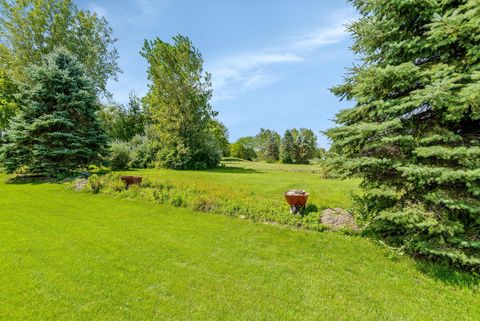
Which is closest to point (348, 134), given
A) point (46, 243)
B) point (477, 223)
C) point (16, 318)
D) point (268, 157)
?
point (477, 223)

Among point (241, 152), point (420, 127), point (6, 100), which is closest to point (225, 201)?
point (420, 127)

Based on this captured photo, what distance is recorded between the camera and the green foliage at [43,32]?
18375mm

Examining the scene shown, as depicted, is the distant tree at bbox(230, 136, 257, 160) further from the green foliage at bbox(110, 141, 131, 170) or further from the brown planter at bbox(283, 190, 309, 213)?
the brown planter at bbox(283, 190, 309, 213)

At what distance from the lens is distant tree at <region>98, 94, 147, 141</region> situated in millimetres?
27800

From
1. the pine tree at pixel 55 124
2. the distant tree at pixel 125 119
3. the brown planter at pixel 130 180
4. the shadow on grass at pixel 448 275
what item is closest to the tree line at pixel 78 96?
the pine tree at pixel 55 124

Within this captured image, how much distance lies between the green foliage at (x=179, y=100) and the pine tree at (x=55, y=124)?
8084 millimetres

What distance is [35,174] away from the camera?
12.3m

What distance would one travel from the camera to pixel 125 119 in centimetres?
2900

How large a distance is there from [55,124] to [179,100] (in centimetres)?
1089

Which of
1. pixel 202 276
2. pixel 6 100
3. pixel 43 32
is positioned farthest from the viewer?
pixel 43 32

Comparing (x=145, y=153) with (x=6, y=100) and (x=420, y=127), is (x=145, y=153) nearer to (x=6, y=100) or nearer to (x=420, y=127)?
(x=6, y=100)

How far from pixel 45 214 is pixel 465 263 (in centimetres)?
879

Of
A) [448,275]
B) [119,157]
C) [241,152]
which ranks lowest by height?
[448,275]

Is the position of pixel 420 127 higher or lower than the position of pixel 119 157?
higher
